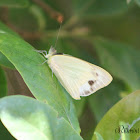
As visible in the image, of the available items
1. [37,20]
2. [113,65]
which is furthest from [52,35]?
[113,65]

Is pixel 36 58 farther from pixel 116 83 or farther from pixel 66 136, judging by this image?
pixel 116 83

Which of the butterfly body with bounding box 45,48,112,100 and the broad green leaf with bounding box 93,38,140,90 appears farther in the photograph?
the broad green leaf with bounding box 93,38,140,90

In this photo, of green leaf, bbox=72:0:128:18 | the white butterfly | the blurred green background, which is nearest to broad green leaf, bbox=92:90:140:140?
the white butterfly

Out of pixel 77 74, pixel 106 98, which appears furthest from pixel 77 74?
pixel 106 98

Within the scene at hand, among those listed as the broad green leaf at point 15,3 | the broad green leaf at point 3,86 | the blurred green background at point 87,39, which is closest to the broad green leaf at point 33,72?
the broad green leaf at point 3,86

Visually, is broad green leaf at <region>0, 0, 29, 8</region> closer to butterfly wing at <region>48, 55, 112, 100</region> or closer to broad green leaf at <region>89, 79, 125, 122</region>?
butterfly wing at <region>48, 55, 112, 100</region>

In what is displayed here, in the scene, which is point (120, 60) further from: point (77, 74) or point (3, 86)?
point (3, 86)
